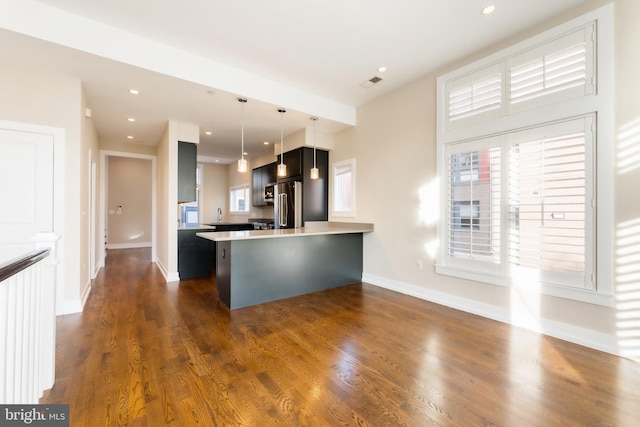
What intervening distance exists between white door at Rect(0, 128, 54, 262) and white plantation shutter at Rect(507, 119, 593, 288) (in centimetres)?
536

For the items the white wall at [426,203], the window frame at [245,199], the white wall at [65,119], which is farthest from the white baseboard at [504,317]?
the window frame at [245,199]

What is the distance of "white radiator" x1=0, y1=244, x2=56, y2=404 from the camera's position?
1.23 metres

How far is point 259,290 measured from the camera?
3.75 metres

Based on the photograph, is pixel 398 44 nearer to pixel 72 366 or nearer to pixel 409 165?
pixel 409 165

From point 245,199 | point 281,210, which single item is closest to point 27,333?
point 281,210

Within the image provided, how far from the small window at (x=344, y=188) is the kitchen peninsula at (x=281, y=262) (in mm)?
454

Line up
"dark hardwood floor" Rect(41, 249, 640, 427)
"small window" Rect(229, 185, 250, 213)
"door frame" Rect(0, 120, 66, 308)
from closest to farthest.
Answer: "dark hardwood floor" Rect(41, 249, 640, 427) < "door frame" Rect(0, 120, 66, 308) < "small window" Rect(229, 185, 250, 213)

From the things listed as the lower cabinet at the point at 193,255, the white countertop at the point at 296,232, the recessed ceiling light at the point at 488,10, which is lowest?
the lower cabinet at the point at 193,255

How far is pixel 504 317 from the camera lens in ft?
10.3

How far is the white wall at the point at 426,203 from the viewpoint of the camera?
240 cm

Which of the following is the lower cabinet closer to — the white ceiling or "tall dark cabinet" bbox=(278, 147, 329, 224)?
"tall dark cabinet" bbox=(278, 147, 329, 224)

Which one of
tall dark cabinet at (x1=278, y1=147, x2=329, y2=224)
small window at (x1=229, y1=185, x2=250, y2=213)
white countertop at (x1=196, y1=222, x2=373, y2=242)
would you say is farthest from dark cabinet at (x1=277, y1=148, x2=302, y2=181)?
small window at (x1=229, y1=185, x2=250, y2=213)

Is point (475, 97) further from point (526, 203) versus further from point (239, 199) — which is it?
point (239, 199)

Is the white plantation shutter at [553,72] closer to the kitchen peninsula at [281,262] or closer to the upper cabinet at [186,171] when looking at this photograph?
the kitchen peninsula at [281,262]
